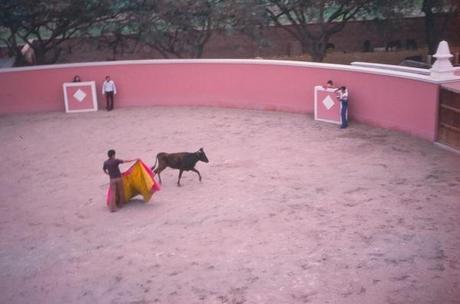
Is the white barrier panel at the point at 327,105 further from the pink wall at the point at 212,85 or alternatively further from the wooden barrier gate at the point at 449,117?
the wooden barrier gate at the point at 449,117

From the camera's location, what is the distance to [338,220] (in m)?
11.5

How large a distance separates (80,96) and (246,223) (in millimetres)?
13206

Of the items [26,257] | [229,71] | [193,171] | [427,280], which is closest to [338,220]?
[427,280]

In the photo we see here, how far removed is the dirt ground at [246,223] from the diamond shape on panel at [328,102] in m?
1.14

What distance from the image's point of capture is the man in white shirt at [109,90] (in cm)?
2245

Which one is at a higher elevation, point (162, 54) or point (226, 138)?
point (162, 54)

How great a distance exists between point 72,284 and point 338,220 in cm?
501

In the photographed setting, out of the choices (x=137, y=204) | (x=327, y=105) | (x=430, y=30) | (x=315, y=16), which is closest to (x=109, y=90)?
(x=327, y=105)

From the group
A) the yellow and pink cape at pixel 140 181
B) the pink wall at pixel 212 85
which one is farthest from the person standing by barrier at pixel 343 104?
the yellow and pink cape at pixel 140 181

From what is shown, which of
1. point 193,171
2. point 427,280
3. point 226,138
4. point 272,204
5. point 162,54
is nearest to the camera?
point 427,280

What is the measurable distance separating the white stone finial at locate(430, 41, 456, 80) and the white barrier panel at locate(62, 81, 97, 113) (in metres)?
12.7

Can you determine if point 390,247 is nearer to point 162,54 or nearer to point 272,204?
point 272,204

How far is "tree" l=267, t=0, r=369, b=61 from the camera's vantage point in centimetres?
2595

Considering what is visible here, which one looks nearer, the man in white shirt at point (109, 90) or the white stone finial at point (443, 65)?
the white stone finial at point (443, 65)
